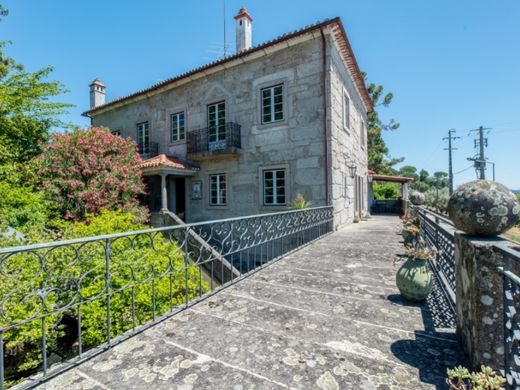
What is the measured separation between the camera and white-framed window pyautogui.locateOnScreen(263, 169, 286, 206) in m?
10.0

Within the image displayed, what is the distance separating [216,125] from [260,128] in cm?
245

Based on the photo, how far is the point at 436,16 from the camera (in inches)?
297

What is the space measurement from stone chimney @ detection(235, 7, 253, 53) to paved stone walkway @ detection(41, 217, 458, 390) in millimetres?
11331

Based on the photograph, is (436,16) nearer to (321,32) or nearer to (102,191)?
(321,32)

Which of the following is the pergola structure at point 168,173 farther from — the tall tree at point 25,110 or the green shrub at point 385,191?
the green shrub at point 385,191

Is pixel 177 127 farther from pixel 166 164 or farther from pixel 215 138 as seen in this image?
pixel 166 164

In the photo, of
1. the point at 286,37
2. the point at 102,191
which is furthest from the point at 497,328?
the point at 102,191

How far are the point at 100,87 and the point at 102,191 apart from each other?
11.9m

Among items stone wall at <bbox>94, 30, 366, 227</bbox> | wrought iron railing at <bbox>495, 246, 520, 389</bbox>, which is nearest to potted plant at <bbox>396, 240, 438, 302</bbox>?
wrought iron railing at <bbox>495, 246, 520, 389</bbox>

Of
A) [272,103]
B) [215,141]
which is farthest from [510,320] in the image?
[215,141]

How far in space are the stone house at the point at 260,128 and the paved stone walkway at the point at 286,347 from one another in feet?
20.4

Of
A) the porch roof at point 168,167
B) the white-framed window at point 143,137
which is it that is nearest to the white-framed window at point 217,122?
the porch roof at point 168,167

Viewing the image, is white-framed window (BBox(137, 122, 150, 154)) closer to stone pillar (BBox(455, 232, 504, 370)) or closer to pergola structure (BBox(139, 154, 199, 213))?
pergola structure (BBox(139, 154, 199, 213))

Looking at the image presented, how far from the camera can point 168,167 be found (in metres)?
10.8
